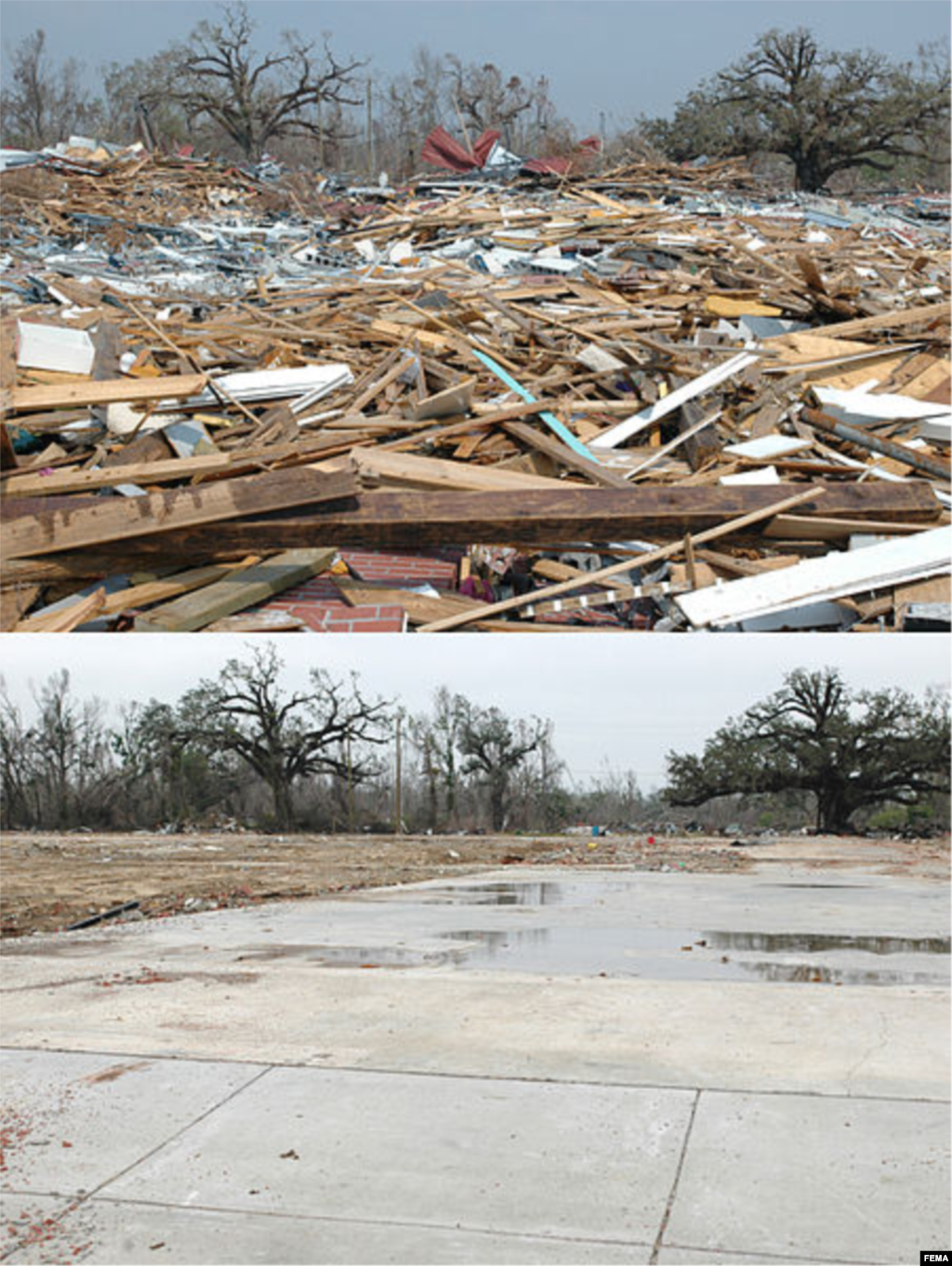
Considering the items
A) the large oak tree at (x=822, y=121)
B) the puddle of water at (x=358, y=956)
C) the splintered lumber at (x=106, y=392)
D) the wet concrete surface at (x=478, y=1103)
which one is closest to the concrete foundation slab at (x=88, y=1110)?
the wet concrete surface at (x=478, y=1103)

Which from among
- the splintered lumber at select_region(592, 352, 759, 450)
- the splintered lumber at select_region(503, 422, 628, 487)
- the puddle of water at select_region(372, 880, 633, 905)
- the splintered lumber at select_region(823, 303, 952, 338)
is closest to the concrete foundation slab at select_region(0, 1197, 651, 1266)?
the splintered lumber at select_region(503, 422, 628, 487)

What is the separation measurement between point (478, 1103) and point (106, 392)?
4.99m

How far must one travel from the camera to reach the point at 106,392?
22.4ft

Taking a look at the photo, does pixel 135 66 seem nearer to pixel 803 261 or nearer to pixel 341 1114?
pixel 803 261

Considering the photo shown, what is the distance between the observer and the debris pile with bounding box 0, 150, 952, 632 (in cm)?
549

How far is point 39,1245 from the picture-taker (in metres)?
2.29

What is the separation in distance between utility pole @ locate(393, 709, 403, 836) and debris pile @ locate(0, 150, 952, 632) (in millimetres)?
5074

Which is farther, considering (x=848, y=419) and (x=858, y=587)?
(x=848, y=419)

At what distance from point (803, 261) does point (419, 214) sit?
8775 mm

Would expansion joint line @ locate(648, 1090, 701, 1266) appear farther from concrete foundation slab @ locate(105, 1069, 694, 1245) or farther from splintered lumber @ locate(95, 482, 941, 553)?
splintered lumber @ locate(95, 482, 941, 553)

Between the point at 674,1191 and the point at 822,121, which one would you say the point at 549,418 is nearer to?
the point at 674,1191

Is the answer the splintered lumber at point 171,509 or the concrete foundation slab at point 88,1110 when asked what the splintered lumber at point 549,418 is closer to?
the splintered lumber at point 171,509

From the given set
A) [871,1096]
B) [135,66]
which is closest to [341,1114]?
[871,1096]

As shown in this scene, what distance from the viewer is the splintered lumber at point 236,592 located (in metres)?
5.39
